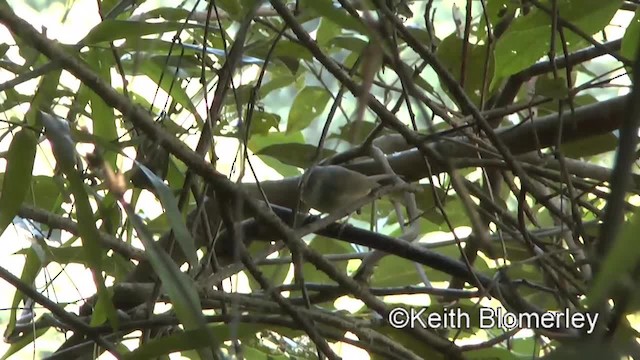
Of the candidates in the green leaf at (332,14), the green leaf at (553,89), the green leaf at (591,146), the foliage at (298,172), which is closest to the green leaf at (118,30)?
the foliage at (298,172)

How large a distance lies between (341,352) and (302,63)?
25 cm

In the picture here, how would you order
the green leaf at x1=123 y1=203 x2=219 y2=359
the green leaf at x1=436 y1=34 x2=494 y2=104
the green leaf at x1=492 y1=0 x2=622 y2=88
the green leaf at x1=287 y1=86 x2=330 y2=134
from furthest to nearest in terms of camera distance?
the green leaf at x1=287 y1=86 x2=330 y2=134 → the green leaf at x1=436 y1=34 x2=494 y2=104 → the green leaf at x1=492 y1=0 x2=622 y2=88 → the green leaf at x1=123 y1=203 x2=219 y2=359

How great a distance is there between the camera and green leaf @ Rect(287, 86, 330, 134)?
669 millimetres

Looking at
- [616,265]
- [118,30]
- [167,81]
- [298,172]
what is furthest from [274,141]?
[616,265]

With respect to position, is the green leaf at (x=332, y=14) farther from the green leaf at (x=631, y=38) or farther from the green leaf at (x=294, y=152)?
the green leaf at (x=294, y=152)

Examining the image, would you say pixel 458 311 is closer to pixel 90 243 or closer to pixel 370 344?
pixel 370 344

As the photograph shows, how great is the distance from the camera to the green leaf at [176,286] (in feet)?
0.99

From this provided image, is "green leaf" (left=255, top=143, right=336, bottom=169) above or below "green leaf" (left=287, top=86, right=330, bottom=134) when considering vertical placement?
below

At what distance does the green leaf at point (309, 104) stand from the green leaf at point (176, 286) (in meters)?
0.36

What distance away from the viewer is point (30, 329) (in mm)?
551

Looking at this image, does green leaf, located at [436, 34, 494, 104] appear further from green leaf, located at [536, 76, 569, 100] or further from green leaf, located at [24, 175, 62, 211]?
green leaf, located at [24, 175, 62, 211]

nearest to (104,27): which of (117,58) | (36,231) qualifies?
(117,58)

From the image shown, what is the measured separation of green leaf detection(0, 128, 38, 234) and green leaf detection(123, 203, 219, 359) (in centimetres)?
10

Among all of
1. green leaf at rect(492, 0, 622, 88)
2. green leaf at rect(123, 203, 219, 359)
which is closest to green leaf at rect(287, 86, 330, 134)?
green leaf at rect(492, 0, 622, 88)
